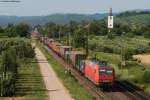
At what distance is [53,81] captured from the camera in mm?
58031

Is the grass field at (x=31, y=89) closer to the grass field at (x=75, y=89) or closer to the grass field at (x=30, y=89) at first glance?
the grass field at (x=30, y=89)

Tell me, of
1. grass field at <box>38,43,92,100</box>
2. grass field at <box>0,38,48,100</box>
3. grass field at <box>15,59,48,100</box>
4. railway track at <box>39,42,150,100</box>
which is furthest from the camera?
railway track at <box>39,42,150,100</box>

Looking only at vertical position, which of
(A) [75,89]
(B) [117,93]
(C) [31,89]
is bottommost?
(B) [117,93]

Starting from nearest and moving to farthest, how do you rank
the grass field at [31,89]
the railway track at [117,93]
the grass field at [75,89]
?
the grass field at [31,89] < the grass field at [75,89] < the railway track at [117,93]

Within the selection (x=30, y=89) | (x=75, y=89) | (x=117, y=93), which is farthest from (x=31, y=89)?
(x=117, y=93)

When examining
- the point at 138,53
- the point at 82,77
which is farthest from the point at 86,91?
the point at 138,53

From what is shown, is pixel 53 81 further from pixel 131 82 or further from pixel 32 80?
pixel 131 82

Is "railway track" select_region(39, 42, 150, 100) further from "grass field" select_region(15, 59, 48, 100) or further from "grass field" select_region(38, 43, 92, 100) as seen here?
"grass field" select_region(15, 59, 48, 100)

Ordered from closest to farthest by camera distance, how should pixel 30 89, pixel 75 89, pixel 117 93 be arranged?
1. pixel 117 93
2. pixel 30 89
3. pixel 75 89

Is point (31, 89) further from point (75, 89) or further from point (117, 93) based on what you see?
point (117, 93)

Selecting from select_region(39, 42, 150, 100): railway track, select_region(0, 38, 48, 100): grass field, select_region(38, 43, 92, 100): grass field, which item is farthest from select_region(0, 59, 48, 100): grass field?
select_region(39, 42, 150, 100): railway track

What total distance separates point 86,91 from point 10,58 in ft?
43.1

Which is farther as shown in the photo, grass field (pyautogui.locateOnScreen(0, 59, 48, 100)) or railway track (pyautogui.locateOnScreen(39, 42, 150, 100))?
railway track (pyautogui.locateOnScreen(39, 42, 150, 100))

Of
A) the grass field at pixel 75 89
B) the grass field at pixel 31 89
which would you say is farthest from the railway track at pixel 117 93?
the grass field at pixel 31 89
